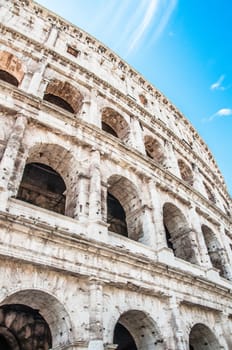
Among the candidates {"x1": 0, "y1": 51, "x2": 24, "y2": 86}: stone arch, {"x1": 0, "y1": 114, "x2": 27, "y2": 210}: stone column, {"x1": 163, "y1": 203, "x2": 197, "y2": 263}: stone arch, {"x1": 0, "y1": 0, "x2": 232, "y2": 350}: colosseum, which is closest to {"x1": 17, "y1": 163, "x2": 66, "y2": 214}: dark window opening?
{"x1": 0, "y1": 0, "x2": 232, "y2": 350}: colosseum

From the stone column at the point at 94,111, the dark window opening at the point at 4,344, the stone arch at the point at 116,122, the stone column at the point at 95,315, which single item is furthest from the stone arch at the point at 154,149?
the dark window opening at the point at 4,344

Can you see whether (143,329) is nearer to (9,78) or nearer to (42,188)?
(42,188)

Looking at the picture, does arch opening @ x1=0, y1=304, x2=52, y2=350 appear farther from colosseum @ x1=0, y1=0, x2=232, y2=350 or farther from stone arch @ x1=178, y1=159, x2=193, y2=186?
stone arch @ x1=178, y1=159, x2=193, y2=186

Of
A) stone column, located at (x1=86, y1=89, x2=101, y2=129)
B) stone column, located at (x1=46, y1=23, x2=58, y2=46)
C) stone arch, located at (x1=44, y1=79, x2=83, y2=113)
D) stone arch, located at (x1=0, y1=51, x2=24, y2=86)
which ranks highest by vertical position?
stone column, located at (x1=46, y1=23, x2=58, y2=46)

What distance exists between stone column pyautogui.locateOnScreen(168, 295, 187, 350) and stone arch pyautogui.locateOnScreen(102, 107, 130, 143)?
6.57 metres

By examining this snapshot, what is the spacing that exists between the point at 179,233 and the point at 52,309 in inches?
235

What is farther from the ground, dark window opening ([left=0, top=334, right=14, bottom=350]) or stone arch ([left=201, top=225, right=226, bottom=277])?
stone arch ([left=201, top=225, right=226, bottom=277])

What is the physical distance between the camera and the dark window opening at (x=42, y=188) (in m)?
8.96

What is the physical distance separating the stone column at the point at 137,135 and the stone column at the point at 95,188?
2.87 meters

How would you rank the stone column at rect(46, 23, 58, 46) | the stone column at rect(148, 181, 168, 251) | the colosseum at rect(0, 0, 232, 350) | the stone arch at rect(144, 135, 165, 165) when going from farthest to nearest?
the stone arch at rect(144, 135, 165, 165) < the stone column at rect(46, 23, 58, 46) < the stone column at rect(148, 181, 168, 251) < the colosseum at rect(0, 0, 232, 350)

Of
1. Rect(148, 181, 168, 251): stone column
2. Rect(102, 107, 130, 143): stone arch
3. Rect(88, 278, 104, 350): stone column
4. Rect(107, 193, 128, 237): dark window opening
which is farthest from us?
Rect(102, 107, 130, 143): stone arch

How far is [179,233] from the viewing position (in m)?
10.2

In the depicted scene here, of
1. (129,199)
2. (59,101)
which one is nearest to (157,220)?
(129,199)

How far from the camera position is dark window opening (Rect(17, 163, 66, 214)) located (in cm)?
896
